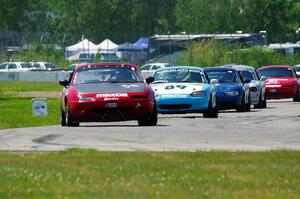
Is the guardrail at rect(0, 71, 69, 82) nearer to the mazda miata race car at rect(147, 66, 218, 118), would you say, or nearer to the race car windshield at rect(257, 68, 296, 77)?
the race car windshield at rect(257, 68, 296, 77)

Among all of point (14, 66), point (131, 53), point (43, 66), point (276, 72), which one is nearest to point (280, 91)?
point (276, 72)

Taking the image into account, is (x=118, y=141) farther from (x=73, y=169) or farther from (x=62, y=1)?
(x=62, y=1)

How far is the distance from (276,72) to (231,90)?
474 inches

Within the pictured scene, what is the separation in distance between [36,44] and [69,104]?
204 feet

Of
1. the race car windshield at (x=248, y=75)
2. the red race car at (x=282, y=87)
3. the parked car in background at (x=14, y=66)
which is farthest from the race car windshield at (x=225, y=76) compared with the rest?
the parked car in background at (x=14, y=66)

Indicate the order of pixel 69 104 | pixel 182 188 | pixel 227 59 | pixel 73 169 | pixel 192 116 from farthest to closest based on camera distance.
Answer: pixel 227 59 → pixel 192 116 → pixel 69 104 → pixel 73 169 → pixel 182 188

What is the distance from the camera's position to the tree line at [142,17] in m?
109

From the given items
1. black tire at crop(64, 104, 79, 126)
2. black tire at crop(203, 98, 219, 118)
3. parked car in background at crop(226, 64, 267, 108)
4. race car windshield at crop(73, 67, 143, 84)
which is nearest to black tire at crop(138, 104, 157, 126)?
race car windshield at crop(73, 67, 143, 84)

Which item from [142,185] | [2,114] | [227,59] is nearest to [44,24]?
[227,59]

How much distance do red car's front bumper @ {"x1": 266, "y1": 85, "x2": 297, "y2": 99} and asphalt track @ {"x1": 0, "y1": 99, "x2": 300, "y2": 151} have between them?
18.7 metres

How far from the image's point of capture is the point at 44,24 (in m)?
126

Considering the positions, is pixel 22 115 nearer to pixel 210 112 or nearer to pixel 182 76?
pixel 182 76

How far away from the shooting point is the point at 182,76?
33844 millimetres

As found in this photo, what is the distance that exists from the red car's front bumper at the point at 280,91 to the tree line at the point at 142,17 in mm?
58501
